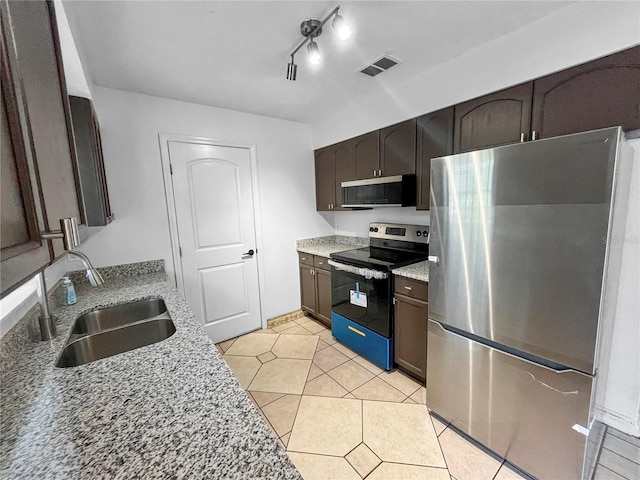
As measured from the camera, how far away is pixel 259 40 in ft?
5.27

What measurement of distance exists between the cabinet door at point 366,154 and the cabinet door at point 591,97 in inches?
48.4

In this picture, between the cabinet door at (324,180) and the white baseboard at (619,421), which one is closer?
the white baseboard at (619,421)

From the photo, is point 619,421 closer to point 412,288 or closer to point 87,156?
point 412,288

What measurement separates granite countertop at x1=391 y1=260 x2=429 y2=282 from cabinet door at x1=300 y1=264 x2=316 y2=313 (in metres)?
1.30

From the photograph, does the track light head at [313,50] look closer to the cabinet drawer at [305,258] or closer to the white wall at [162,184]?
the white wall at [162,184]

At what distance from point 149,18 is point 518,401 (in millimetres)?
2794

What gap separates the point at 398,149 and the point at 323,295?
5.68ft

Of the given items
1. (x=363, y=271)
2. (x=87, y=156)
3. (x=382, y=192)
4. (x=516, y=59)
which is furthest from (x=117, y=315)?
(x=516, y=59)

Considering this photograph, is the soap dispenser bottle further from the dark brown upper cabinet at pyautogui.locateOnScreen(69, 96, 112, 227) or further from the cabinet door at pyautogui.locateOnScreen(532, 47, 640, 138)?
the cabinet door at pyautogui.locateOnScreen(532, 47, 640, 138)

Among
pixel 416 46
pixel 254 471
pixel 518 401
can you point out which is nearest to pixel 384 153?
pixel 416 46

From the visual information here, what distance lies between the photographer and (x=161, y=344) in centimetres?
109

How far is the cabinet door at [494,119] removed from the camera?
160 centimetres

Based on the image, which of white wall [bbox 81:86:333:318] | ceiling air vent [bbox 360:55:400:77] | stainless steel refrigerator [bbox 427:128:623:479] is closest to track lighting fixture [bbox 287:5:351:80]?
ceiling air vent [bbox 360:55:400:77]

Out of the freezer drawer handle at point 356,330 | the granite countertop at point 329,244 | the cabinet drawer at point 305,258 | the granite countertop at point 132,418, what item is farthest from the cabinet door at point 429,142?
the granite countertop at point 132,418
